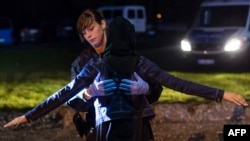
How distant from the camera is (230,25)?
663 inches

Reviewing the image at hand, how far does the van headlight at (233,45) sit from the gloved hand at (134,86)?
511 inches

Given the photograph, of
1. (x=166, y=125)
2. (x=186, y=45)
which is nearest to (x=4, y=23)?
(x=186, y=45)

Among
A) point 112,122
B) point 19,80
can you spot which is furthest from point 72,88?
point 19,80

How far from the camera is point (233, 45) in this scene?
1609 centimetres

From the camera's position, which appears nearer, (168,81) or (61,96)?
(168,81)

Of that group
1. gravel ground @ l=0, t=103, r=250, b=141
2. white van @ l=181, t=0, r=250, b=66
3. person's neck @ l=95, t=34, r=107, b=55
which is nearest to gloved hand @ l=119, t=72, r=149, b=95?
person's neck @ l=95, t=34, r=107, b=55

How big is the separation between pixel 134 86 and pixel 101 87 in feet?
0.63

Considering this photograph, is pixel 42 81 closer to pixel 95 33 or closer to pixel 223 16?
pixel 223 16

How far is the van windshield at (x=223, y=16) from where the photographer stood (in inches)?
666

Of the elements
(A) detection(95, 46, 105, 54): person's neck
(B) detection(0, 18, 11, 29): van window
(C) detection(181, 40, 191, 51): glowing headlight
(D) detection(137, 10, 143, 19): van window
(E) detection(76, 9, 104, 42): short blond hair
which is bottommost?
(D) detection(137, 10, 143, 19): van window

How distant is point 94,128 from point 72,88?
1.01 ft

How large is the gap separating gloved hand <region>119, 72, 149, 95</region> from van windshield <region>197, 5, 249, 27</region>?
13.7 metres

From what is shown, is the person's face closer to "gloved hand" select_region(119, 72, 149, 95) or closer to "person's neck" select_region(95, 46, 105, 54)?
"person's neck" select_region(95, 46, 105, 54)

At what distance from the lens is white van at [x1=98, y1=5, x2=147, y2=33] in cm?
3543
